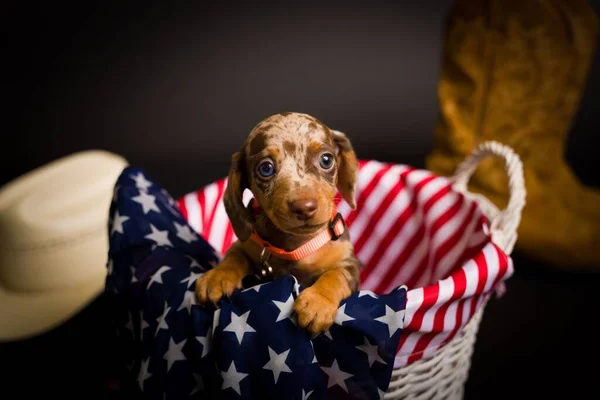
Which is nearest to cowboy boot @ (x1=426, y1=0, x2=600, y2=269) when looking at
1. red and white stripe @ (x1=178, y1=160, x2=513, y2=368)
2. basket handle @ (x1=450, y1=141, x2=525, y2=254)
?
red and white stripe @ (x1=178, y1=160, x2=513, y2=368)

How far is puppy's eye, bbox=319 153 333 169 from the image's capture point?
98 centimetres

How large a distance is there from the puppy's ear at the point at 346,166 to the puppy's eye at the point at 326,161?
0.09 metres

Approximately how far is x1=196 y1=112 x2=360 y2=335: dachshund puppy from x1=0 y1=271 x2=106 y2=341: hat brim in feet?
2.89

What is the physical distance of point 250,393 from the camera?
37.2 inches

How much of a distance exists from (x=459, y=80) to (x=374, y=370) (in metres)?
1.29

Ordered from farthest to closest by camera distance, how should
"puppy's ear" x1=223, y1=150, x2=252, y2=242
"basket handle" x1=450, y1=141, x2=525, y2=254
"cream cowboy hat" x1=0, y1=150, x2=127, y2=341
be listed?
"cream cowboy hat" x1=0, y1=150, x2=127, y2=341
"basket handle" x1=450, y1=141, x2=525, y2=254
"puppy's ear" x1=223, y1=150, x2=252, y2=242

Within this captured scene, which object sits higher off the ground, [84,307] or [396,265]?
[396,265]

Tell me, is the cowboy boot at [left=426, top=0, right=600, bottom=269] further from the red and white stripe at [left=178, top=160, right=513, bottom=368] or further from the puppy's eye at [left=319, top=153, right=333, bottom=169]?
the puppy's eye at [left=319, top=153, right=333, bottom=169]

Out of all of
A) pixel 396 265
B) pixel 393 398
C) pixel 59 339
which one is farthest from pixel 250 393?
pixel 59 339

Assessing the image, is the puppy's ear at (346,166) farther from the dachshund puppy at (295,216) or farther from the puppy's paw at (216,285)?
the puppy's paw at (216,285)

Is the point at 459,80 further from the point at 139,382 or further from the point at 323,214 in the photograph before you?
the point at 139,382

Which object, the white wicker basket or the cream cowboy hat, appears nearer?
the white wicker basket

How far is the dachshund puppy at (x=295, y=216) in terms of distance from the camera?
2.99ft

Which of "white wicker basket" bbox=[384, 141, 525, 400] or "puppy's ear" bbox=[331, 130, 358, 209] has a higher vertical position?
"puppy's ear" bbox=[331, 130, 358, 209]
